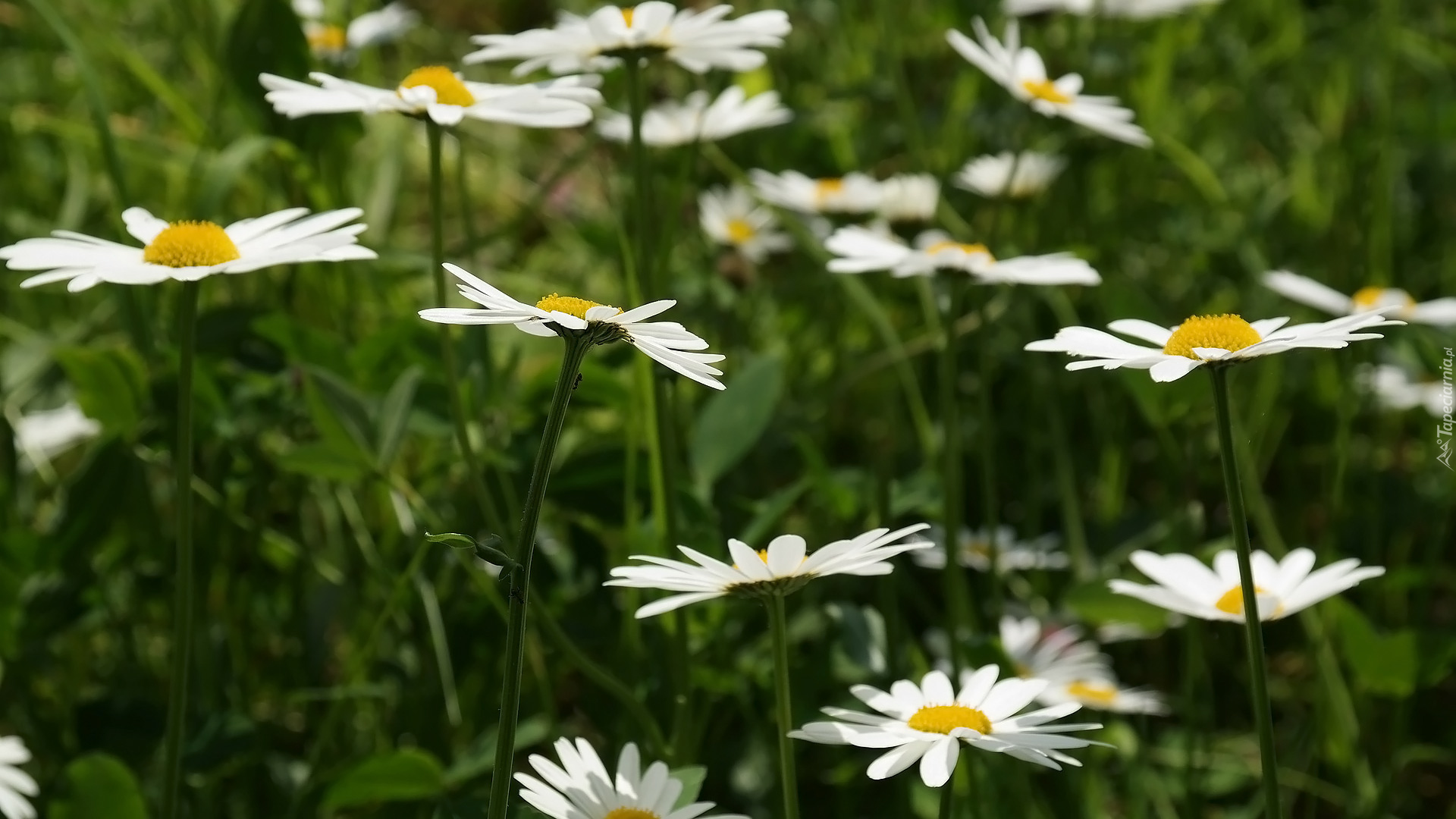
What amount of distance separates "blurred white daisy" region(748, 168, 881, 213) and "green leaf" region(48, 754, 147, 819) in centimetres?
78

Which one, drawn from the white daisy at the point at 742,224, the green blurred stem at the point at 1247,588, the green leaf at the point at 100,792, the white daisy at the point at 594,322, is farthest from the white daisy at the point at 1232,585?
the white daisy at the point at 742,224

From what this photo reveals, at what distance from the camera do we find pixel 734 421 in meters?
1.08

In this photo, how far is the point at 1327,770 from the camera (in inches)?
54.7

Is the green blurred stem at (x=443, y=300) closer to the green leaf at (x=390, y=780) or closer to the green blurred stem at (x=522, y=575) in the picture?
the green leaf at (x=390, y=780)

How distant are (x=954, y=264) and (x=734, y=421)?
0.64 feet

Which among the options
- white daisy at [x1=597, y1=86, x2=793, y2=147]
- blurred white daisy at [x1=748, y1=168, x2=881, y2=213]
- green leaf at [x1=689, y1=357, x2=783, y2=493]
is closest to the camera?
green leaf at [x1=689, y1=357, x2=783, y2=493]

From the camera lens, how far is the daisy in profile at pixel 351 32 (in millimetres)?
1445

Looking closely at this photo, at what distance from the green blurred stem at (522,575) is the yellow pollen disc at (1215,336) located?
0.29 m

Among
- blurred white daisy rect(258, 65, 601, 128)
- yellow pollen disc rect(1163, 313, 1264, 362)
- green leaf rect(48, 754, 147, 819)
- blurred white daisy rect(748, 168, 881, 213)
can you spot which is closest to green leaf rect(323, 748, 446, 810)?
green leaf rect(48, 754, 147, 819)

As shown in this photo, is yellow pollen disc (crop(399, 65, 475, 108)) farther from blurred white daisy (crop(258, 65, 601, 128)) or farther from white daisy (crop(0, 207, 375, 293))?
white daisy (crop(0, 207, 375, 293))

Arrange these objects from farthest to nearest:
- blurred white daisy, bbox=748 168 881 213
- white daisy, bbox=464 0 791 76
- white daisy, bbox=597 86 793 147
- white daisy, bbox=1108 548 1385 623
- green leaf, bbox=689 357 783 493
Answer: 1. blurred white daisy, bbox=748 168 881 213
2. white daisy, bbox=597 86 793 147
3. green leaf, bbox=689 357 783 493
4. white daisy, bbox=464 0 791 76
5. white daisy, bbox=1108 548 1385 623

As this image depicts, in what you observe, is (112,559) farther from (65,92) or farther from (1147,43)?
(1147,43)

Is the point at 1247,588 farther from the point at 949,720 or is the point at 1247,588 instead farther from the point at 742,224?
the point at 742,224

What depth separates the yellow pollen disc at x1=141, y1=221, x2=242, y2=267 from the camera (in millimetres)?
769
